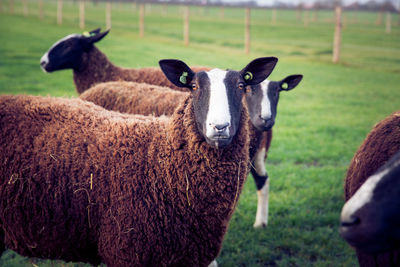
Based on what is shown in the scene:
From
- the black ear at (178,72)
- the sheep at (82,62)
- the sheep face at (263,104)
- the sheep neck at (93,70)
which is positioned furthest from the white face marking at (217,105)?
the sheep neck at (93,70)

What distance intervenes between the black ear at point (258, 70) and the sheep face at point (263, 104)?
1.04 metres

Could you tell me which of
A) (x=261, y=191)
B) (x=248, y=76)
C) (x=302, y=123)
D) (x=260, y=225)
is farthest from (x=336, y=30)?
(x=248, y=76)

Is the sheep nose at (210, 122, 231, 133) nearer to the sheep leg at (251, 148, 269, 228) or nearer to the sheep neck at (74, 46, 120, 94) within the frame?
the sheep leg at (251, 148, 269, 228)

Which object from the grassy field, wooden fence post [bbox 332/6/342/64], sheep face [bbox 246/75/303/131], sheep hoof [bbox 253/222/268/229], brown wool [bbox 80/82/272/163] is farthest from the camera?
wooden fence post [bbox 332/6/342/64]

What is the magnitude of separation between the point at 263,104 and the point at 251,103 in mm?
184

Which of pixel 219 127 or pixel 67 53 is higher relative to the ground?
pixel 67 53

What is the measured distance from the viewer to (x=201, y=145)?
2576 millimetres

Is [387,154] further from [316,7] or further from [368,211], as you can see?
[316,7]

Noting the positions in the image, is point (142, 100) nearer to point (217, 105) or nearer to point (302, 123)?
point (217, 105)

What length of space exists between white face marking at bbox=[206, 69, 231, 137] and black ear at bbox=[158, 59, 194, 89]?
0.83ft

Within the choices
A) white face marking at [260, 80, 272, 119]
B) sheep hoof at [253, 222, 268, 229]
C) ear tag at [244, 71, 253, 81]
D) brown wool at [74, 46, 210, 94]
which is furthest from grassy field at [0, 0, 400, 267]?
brown wool at [74, 46, 210, 94]

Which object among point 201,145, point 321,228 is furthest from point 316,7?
point 201,145

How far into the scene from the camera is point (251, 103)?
13.7 feet

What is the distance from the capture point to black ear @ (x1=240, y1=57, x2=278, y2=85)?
111 inches
